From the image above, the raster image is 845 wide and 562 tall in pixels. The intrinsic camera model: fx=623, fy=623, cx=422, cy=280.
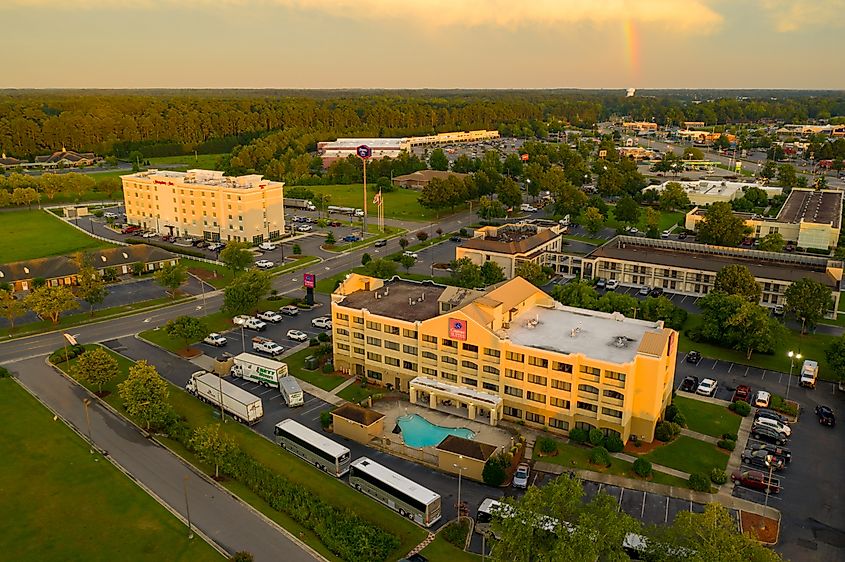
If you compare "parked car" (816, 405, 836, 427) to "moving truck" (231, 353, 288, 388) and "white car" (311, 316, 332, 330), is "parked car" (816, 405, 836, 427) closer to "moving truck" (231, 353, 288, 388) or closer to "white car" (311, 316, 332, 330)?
"moving truck" (231, 353, 288, 388)

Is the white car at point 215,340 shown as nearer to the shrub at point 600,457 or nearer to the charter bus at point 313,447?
the charter bus at point 313,447

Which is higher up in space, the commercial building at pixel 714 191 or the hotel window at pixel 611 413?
the commercial building at pixel 714 191

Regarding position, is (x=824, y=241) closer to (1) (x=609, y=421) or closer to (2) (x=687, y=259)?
(2) (x=687, y=259)

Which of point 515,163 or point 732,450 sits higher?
point 515,163

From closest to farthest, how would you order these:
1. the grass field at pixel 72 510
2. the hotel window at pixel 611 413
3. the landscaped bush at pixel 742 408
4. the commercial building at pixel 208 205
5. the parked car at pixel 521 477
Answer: the grass field at pixel 72 510 → the parked car at pixel 521 477 → the hotel window at pixel 611 413 → the landscaped bush at pixel 742 408 → the commercial building at pixel 208 205

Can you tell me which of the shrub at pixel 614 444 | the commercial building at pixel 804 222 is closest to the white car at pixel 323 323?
the shrub at pixel 614 444

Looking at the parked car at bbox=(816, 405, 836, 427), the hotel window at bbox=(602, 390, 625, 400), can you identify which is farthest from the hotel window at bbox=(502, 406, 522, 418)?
the parked car at bbox=(816, 405, 836, 427)

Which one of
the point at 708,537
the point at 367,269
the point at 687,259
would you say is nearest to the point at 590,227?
the point at 687,259
